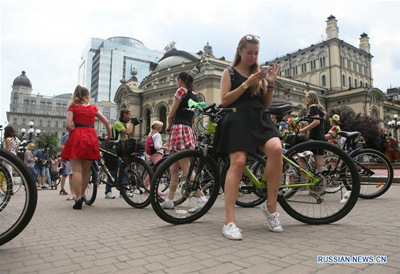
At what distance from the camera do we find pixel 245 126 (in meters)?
2.84

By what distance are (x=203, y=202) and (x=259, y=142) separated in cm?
98

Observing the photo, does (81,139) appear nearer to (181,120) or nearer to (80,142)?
(80,142)

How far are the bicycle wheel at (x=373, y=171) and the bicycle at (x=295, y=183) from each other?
7.35ft

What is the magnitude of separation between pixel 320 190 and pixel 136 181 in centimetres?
287

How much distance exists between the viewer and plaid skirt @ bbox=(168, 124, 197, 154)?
14.7 ft

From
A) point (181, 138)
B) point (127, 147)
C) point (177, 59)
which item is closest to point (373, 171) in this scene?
point (181, 138)

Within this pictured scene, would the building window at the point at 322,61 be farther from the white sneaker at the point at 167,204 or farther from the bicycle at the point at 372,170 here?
the white sneaker at the point at 167,204

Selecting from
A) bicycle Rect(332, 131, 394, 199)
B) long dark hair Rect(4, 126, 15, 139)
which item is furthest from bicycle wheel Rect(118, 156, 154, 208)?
long dark hair Rect(4, 126, 15, 139)

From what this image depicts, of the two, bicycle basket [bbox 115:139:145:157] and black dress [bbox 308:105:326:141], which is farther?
black dress [bbox 308:105:326:141]

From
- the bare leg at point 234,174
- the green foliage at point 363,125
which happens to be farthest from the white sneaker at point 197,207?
the green foliage at point 363,125

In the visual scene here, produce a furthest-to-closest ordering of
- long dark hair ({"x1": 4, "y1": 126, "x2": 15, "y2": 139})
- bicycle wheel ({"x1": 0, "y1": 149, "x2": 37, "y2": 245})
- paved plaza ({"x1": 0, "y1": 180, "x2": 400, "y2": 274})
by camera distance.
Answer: long dark hair ({"x1": 4, "y1": 126, "x2": 15, "y2": 139}) → bicycle wheel ({"x1": 0, "y1": 149, "x2": 37, "y2": 245}) → paved plaza ({"x1": 0, "y1": 180, "x2": 400, "y2": 274})

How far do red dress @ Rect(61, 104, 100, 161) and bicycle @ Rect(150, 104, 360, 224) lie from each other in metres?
2.00

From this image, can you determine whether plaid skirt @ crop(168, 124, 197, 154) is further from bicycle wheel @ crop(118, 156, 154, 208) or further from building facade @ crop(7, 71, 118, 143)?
building facade @ crop(7, 71, 118, 143)

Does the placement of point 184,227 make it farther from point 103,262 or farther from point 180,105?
point 180,105
